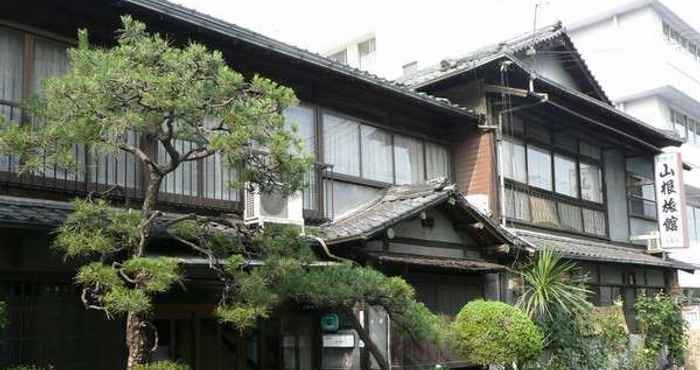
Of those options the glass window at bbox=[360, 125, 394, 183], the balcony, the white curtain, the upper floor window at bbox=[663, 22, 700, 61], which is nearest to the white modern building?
the upper floor window at bbox=[663, 22, 700, 61]

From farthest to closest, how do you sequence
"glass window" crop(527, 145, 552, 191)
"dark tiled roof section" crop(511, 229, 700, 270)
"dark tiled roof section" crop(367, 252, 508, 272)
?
"glass window" crop(527, 145, 552, 191) < "dark tiled roof section" crop(511, 229, 700, 270) < "dark tiled roof section" crop(367, 252, 508, 272)

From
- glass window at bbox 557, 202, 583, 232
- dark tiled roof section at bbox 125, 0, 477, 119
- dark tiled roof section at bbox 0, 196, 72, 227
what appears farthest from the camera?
glass window at bbox 557, 202, 583, 232

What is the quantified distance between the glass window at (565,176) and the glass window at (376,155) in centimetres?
738

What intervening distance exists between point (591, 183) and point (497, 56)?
8.30m

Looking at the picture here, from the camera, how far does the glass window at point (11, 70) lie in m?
10.8

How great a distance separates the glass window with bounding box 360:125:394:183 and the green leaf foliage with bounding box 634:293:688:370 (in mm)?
10287

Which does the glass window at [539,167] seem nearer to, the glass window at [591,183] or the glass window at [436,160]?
the glass window at [591,183]

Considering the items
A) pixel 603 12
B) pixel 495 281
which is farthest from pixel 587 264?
pixel 603 12

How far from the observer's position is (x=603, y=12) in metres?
38.1

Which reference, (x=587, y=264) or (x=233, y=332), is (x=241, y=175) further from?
(x=587, y=264)

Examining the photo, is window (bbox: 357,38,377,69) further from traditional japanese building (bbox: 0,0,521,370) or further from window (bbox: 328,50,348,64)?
traditional japanese building (bbox: 0,0,521,370)

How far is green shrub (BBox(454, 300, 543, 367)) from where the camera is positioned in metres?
14.6

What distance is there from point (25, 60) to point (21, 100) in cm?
65

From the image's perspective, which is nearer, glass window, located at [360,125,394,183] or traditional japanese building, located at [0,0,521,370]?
traditional japanese building, located at [0,0,521,370]
